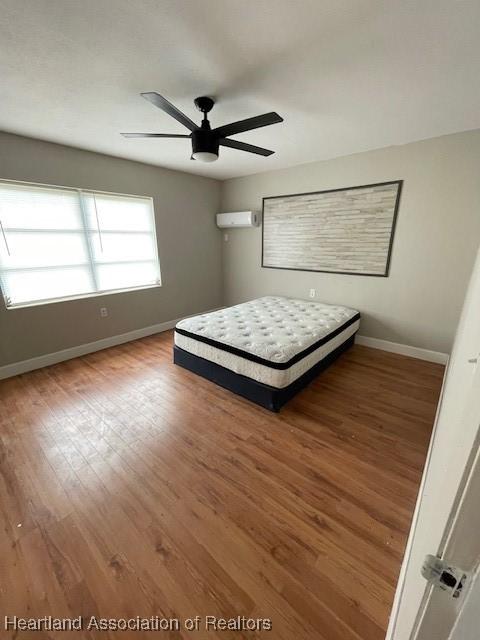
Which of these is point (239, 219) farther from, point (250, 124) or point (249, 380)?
point (249, 380)

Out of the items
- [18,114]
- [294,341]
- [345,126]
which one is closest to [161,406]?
[294,341]

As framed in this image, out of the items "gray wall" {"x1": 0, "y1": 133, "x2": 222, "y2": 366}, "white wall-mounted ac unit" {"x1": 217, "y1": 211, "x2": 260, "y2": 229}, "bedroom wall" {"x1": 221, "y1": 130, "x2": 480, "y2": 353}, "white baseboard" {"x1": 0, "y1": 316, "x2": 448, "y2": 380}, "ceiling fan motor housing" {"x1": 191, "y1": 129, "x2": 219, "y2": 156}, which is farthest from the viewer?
"white wall-mounted ac unit" {"x1": 217, "y1": 211, "x2": 260, "y2": 229}

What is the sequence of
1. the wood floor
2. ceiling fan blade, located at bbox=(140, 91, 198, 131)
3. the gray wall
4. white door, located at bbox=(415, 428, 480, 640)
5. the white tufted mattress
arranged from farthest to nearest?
1. the gray wall
2. the white tufted mattress
3. ceiling fan blade, located at bbox=(140, 91, 198, 131)
4. the wood floor
5. white door, located at bbox=(415, 428, 480, 640)

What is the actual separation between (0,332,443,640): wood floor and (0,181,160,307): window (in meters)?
1.23

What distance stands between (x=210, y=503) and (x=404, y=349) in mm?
2883

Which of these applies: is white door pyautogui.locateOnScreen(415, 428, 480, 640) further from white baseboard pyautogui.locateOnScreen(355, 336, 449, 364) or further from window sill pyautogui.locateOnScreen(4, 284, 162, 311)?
window sill pyautogui.locateOnScreen(4, 284, 162, 311)

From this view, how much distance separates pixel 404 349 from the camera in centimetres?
316

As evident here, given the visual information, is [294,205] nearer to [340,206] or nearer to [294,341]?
[340,206]

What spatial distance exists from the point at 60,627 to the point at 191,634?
0.51 m

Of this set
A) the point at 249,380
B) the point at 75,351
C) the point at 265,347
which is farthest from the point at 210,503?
the point at 75,351

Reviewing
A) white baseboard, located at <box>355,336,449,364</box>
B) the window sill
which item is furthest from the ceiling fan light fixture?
white baseboard, located at <box>355,336,449,364</box>

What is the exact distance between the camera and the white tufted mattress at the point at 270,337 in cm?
212

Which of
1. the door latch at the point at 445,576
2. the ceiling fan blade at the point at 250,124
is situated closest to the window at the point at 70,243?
the ceiling fan blade at the point at 250,124

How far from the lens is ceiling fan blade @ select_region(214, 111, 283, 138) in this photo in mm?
1548
